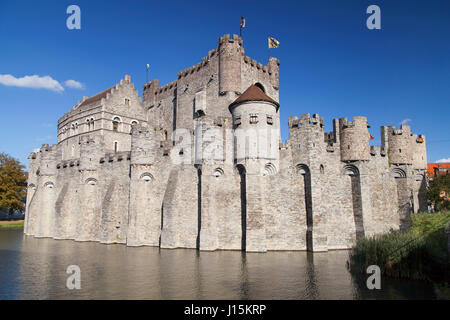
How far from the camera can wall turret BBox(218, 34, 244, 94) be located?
91.3 feet

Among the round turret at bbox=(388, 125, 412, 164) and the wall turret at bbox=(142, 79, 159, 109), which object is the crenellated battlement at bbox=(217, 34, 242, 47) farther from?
the round turret at bbox=(388, 125, 412, 164)

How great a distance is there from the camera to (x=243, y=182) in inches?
892

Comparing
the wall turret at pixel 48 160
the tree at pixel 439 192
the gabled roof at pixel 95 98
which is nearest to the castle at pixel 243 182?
the tree at pixel 439 192

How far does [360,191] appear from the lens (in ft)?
75.2

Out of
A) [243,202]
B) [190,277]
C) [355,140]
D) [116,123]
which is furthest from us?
[116,123]

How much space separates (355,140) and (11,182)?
149ft

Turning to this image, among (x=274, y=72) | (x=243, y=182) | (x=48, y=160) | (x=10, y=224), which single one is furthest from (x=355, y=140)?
(x=10, y=224)

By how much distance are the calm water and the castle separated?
2.33m

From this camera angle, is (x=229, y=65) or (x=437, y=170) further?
(x=437, y=170)

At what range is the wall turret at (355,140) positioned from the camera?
2325 cm

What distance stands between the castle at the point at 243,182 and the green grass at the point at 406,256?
5.92 metres

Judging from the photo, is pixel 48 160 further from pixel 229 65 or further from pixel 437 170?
pixel 437 170

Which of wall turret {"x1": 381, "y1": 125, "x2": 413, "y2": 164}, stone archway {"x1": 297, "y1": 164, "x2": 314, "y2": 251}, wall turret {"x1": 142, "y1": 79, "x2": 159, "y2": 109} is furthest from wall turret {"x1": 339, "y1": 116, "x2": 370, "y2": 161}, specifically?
wall turret {"x1": 142, "y1": 79, "x2": 159, "y2": 109}
